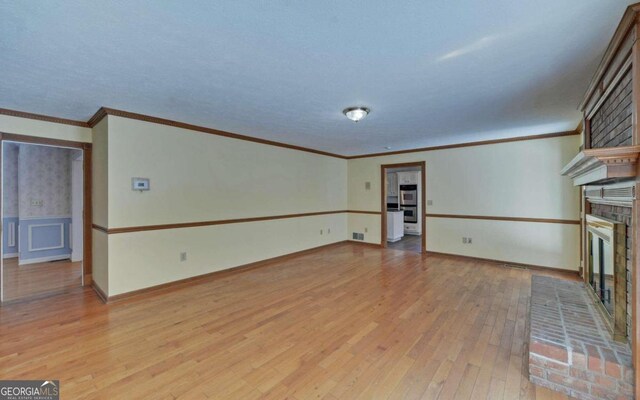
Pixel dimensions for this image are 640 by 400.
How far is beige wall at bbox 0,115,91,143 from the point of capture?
3.25m

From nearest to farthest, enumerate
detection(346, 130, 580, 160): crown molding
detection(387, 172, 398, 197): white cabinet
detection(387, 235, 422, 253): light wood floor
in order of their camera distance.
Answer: detection(346, 130, 580, 160): crown molding
detection(387, 235, 422, 253): light wood floor
detection(387, 172, 398, 197): white cabinet

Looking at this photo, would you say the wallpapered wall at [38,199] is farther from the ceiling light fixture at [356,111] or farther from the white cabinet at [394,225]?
the white cabinet at [394,225]

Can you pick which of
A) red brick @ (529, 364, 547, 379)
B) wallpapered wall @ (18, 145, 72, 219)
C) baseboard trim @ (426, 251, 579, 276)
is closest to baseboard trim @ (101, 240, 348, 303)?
wallpapered wall @ (18, 145, 72, 219)

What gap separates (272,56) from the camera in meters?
2.07

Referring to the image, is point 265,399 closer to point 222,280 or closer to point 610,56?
point 222,280

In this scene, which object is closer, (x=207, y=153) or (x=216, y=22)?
(x=216, y=22)

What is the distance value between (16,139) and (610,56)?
239 inches

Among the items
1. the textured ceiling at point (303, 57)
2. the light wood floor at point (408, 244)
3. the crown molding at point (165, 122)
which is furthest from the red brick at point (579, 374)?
the crown molding at point (165, 122)

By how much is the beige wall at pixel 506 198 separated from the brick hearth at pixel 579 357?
271 centimetres

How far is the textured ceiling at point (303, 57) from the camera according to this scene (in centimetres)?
159

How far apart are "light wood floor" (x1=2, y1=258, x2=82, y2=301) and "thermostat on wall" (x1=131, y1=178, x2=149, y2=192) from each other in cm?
188

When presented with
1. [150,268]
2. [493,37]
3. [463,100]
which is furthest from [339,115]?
[150,268]

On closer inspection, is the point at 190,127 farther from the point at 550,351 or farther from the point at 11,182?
the point at 550,351

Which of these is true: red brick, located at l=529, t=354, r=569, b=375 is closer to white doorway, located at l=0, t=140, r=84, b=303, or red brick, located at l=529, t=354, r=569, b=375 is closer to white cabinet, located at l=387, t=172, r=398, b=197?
white doorway, located at l=0, t=140, r=84, b=303
